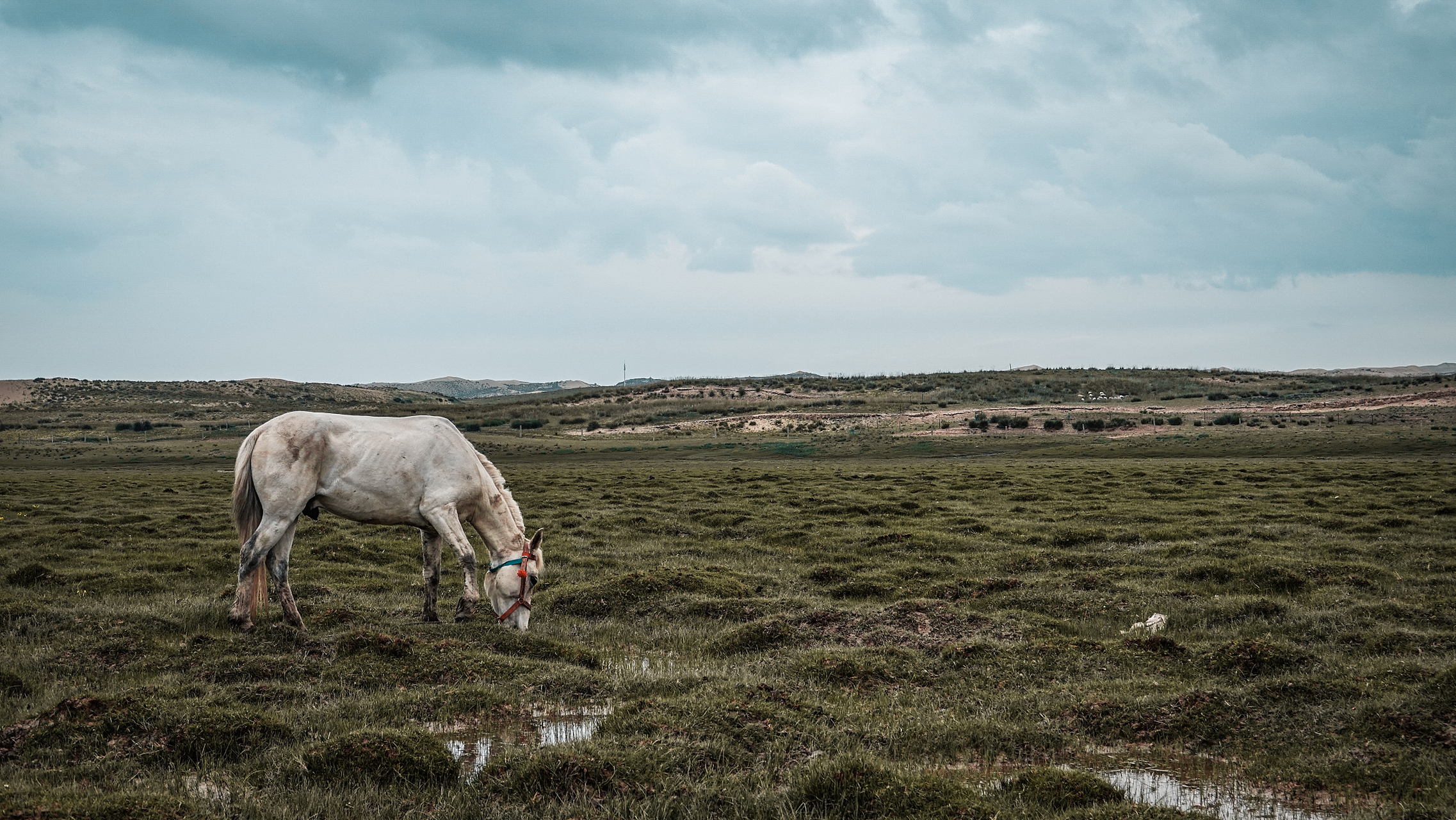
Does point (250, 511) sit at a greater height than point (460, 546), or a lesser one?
greater

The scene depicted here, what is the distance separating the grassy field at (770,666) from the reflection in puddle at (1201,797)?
212mm

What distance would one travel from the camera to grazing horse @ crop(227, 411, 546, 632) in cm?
1140

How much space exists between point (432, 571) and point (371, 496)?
4.48ft

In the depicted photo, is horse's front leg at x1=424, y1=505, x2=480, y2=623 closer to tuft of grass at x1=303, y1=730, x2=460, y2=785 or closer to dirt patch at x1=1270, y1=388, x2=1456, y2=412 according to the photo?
tuft of grass at x1=303, y1=730, x2=460, y2=785

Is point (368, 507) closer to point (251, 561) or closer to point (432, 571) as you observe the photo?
point (432, 571)

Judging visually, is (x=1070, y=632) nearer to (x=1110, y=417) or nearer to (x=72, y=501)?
(x=72, y=501)

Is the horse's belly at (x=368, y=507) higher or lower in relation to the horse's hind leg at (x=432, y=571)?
higher

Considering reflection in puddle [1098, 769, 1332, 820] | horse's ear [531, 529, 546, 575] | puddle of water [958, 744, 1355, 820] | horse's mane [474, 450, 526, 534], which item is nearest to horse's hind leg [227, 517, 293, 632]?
horse's mane [474, 450, 526, 534]


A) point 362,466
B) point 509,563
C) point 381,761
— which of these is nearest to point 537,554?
point 509,563

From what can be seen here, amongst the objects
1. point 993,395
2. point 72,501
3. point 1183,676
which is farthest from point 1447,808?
point 993,395

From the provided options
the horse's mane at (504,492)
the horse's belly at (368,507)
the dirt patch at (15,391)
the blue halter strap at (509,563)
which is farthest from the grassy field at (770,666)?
the dirt patch at (15,391)

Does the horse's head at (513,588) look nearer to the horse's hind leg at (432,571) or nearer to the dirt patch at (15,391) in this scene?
the horse's hind leg at (432,571)

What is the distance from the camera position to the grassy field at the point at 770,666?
6402mm

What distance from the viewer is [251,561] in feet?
37.0
